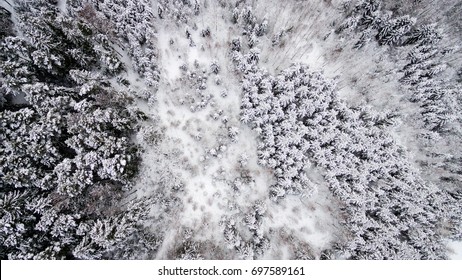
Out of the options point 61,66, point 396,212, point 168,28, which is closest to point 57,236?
point 61,66

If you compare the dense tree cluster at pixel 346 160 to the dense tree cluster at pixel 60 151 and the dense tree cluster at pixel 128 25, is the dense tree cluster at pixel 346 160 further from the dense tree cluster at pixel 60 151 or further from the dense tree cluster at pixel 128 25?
the dense tree cluster at pixel 60 151

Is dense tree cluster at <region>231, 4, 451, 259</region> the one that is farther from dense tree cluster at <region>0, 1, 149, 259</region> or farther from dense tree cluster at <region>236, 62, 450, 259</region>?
dense tree cluster at <region>0, 1, 149, 259</region>

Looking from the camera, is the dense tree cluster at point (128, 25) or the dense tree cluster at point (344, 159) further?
the dense tree cluster at point (128, 25)

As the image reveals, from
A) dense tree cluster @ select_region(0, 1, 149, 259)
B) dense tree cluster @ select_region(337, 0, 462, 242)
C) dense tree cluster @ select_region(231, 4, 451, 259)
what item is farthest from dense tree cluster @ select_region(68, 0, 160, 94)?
dense tree cluster @ select_region(337, 0, 462, 242)

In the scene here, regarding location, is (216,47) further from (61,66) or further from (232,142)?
(61,66)

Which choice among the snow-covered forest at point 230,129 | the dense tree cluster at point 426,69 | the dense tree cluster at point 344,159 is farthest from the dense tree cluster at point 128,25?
the dense tree cluster at point 426,69
